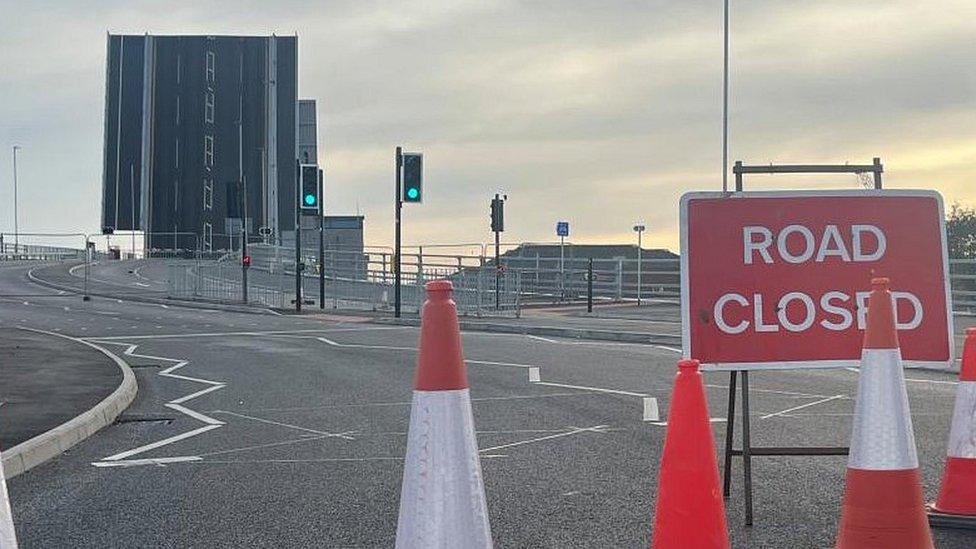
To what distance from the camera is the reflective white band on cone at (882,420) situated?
4698mm

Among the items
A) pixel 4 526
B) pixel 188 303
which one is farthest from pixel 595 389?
pixel 188 303

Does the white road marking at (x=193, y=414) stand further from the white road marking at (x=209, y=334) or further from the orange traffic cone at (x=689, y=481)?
the white road marking at (x=209, y=334)

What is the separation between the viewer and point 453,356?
4137 millimetres

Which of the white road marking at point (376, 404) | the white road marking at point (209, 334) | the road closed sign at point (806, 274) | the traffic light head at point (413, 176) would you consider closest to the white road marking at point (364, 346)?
the white road marking at point (209, 334)

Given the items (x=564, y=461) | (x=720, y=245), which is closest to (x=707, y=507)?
(x=720, y=245)

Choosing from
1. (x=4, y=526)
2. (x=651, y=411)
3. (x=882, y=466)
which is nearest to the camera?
(x=4, y=526)

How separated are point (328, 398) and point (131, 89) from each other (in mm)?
27741

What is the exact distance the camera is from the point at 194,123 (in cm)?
3703

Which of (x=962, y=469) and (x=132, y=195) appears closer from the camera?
(x=962, y=469)

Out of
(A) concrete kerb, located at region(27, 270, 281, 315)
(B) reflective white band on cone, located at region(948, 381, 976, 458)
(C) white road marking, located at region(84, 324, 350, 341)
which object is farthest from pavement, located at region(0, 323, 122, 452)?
(A) concrete kerb, located at region(27, 270, 281, 315)

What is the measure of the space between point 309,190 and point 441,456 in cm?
2714

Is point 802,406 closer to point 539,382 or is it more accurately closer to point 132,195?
point 539,382

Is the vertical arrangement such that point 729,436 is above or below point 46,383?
above

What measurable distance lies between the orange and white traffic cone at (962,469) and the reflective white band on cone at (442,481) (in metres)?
2.89
